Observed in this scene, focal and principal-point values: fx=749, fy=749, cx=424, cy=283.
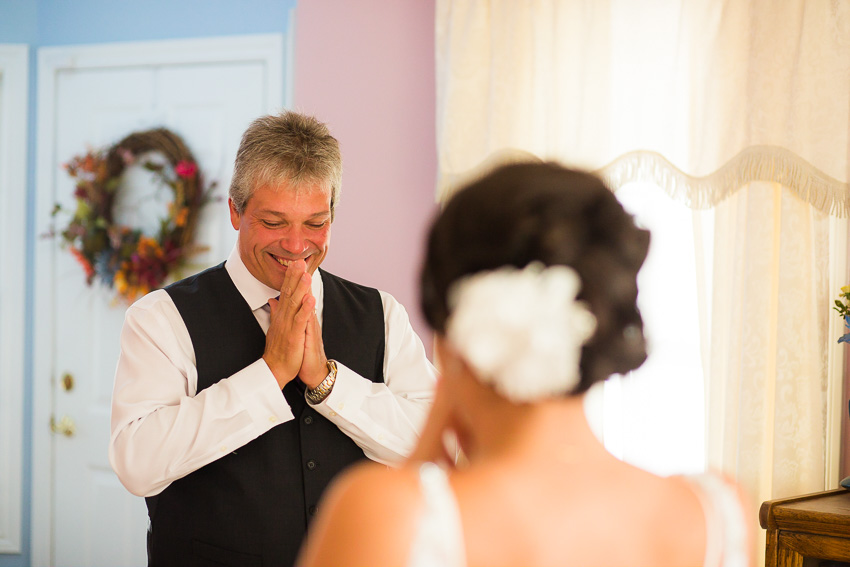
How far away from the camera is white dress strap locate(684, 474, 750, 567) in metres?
0.69

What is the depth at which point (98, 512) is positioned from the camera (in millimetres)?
3256

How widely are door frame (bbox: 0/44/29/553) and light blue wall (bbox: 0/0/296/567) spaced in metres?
0.03

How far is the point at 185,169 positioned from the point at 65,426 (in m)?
1.26

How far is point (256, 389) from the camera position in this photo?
1492 mm

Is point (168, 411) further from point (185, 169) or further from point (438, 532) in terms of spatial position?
point (185, 169)

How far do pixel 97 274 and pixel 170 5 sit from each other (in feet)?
4.08

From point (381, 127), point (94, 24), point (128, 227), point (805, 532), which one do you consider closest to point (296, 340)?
point (805, 532)

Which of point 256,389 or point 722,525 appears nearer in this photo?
point 722,525

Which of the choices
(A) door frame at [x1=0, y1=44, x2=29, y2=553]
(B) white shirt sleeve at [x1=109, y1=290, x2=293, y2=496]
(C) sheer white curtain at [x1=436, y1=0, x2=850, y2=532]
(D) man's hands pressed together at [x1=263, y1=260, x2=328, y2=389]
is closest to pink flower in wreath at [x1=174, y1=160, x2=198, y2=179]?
(A) door frame at [x1=0, y1=44, x2=29, y2=553]

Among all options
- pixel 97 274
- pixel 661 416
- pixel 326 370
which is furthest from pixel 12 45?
pixel 661 416

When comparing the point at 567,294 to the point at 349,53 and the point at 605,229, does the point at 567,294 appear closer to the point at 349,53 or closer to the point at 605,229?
the point at 605,229

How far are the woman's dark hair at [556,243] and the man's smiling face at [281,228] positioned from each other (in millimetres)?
1031

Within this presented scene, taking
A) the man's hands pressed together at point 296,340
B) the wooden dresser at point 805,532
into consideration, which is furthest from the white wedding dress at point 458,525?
the wooden dresser at point 805,532

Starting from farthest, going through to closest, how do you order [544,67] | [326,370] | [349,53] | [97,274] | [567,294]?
[97,274]
[349,53]
[544,67]
[326,370]
[567,294]
